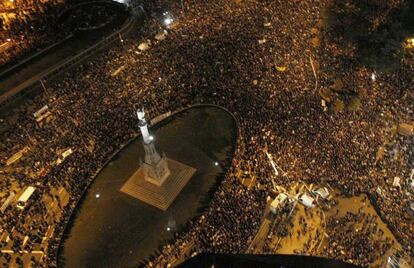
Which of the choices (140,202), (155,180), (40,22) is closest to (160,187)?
(155,180)

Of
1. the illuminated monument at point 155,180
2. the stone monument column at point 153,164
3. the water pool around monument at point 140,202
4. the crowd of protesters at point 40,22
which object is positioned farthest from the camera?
the crowd of protesters at point 40,22

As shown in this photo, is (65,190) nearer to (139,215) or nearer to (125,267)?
(139,215)

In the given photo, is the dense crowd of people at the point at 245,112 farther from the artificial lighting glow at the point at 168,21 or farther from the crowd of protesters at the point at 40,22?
the crowd of protesters at the point at 40,22

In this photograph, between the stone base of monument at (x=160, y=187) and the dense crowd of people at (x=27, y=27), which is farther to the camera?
the dense crowd of people at (x=27, y=27)

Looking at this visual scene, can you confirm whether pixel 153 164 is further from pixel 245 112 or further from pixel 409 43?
pixel 409 43

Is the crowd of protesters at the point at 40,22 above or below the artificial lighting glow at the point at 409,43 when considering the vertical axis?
above

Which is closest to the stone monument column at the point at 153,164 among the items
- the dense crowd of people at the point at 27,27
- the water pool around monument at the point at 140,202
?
the water pool around monument at the point at 140,202

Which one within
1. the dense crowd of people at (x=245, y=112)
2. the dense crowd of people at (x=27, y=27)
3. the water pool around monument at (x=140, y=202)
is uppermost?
the dense crowd of people at (x=27, y=27)
